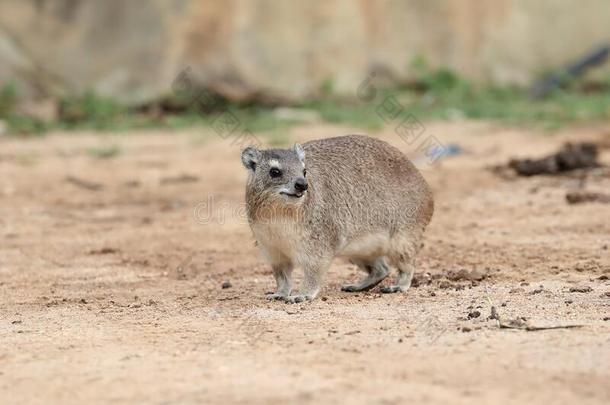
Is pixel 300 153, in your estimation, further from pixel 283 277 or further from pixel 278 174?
pixel 283 277

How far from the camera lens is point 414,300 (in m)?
7.31

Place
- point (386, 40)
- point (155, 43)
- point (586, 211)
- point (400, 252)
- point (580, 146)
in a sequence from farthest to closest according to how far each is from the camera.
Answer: point (386, 40) < point (155, 43) < point (580, 146) < point (586, 211) < point (400, 252)

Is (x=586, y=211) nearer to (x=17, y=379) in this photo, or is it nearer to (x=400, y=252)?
(x=400, y=252)

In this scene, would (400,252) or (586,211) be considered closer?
(400,252)

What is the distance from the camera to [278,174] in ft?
24.5

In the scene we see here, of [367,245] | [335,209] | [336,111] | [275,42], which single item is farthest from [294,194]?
[275,42]

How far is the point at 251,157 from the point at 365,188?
80 centimetres

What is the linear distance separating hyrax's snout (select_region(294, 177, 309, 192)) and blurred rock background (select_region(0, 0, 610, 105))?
1073cm

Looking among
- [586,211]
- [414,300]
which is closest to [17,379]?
[414,300]

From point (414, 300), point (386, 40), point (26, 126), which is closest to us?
point (414, 300)

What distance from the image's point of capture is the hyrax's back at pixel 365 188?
7801mm

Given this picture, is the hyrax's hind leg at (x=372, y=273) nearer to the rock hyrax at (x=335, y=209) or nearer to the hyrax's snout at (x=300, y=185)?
the rock hyrax at (x=335, y=209)

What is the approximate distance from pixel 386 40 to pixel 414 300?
511 inches

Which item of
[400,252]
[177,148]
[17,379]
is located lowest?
[17,379]
